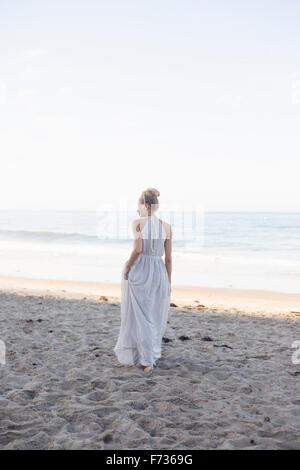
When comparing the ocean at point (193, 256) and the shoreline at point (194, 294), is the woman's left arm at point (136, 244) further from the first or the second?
the ocean at point (193, 256)

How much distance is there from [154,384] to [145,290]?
900 millimetres

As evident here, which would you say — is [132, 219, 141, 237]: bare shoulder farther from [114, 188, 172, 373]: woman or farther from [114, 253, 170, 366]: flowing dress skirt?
[114, 253, 170, 366]: flowing dress skirt

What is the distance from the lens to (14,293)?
8844mm

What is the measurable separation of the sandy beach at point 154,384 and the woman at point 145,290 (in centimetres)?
22

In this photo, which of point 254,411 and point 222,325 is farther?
point 222,325

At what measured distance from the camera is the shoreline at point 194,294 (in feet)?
27.0

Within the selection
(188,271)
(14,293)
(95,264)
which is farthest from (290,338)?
(95,264)

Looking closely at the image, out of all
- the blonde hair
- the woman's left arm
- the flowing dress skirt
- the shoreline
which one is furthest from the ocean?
the blonde hair

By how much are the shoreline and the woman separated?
344 centimetres

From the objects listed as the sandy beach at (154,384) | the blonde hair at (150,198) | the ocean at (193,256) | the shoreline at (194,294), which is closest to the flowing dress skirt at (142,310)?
the sandy beach at (154,384)

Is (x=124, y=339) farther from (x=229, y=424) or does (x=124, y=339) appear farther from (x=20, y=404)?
(x=229, y=424)

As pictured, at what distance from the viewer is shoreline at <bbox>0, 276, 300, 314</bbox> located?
8.22 m

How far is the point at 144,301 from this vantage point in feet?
14.5

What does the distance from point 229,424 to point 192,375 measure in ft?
3.44
